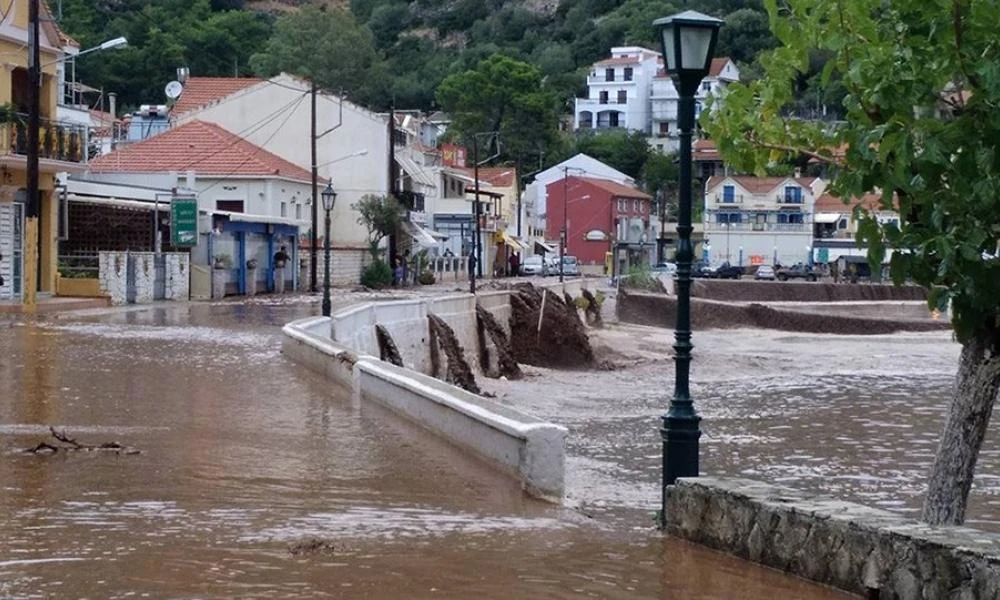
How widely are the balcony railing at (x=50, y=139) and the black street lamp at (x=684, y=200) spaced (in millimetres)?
28865

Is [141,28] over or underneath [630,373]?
over

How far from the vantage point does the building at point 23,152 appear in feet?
122

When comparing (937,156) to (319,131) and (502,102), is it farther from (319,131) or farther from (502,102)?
(502,102)

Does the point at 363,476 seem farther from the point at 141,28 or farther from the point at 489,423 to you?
the point at 141,28

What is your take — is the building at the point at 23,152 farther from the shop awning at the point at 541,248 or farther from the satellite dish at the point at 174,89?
→ the shop awning at the point at 541,248

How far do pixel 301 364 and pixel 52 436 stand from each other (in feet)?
30.5

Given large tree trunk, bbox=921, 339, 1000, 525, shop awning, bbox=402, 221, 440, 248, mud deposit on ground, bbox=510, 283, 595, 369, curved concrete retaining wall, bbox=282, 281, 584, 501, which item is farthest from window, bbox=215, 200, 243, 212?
large tree trunk, bbox=921, 339, 1000, 525

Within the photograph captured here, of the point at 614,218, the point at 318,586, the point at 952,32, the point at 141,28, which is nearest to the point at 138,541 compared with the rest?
the point at 318,586

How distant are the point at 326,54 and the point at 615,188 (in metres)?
28.8

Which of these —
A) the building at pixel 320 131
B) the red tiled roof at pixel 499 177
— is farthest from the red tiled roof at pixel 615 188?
the building at pixel 320 131

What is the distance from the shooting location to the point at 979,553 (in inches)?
291

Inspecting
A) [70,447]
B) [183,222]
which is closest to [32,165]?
[183,222]

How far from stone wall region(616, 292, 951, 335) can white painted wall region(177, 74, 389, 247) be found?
1366 cm

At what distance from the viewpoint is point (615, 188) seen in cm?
11550
